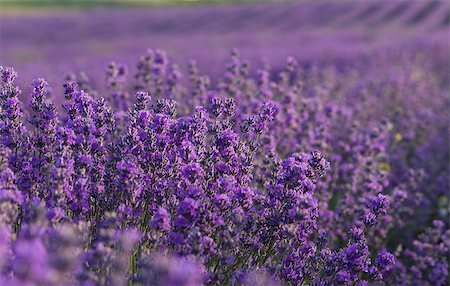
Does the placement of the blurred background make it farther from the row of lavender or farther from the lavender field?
the row of lavender

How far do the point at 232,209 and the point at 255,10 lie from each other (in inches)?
1030

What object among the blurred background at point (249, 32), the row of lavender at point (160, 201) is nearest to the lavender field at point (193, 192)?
the row of lavender at point (160, 201)

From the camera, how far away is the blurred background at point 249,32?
12406 mm

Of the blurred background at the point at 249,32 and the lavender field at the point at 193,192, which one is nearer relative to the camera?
the lavender field at the point at 193,192

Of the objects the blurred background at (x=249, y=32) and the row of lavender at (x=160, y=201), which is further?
the blurred background at (x=249, y=32)

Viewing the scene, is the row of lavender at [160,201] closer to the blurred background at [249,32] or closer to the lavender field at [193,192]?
the lavender field at [193,192]

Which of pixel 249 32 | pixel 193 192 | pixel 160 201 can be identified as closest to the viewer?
pixel 193 192

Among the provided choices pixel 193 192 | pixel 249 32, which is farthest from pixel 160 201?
pixel 249 32

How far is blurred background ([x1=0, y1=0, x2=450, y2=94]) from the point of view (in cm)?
1241

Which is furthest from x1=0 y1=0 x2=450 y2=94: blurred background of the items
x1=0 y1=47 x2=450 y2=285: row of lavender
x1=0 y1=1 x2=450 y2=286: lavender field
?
x1=0 y1=47 x2=450 y2=285: row of lavender

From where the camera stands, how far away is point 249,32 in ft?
72.6

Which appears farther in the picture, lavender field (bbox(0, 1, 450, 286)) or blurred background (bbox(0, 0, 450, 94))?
blurred background (bbox(0, 0, 450, 94))

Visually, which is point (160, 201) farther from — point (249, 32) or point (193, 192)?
point (249, 32)

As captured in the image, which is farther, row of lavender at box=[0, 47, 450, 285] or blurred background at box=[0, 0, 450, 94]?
blurred background at box=[0, 0, 450, 94]
